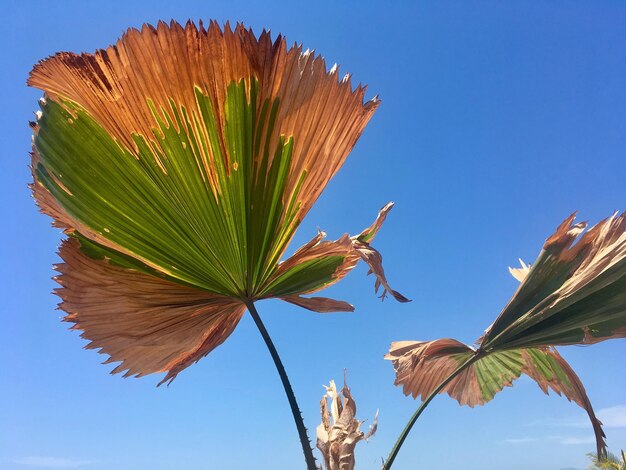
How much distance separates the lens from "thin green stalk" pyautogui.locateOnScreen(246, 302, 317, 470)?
293cm

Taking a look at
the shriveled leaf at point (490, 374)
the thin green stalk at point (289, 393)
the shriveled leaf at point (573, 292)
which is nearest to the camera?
the thin green stalk at point (289, 393)

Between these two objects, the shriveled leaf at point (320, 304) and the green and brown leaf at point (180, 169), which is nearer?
the green and brown leaf at point (180, 169)

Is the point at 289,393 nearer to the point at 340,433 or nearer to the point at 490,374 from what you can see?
the point at 340,433

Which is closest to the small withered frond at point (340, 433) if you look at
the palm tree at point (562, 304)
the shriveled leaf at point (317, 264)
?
the palm tree at point (562, 304)

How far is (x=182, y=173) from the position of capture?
2676 millimetres

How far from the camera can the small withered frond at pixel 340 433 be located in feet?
10.7

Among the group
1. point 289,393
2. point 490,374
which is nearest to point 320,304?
point 289,393

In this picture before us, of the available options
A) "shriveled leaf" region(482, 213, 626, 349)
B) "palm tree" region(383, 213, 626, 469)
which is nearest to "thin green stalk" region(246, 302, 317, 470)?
"palm tree" region(383, 213, 626, 469)

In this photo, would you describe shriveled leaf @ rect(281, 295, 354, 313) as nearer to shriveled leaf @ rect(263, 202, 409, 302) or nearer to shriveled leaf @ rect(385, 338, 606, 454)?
shriveled leaf @ rect(263, 202, 409, 302)

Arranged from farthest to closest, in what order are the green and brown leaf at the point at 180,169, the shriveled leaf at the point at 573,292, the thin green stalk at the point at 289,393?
1. the shriveled leaf at the point at 573,292
2. the thin green stalk at the point at 289,393
3. the green and brown leaf at the point at 180,169

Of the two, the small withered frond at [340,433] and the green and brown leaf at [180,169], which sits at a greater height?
the green and brown leaf at [180,169]

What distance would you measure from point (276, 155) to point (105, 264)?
122 centimetres

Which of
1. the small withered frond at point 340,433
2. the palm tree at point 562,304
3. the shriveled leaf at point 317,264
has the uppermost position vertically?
the shriveled leaf at point 317,264

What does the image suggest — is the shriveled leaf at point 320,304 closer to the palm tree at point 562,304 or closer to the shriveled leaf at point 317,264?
the shriveled leaf at point 317,264
